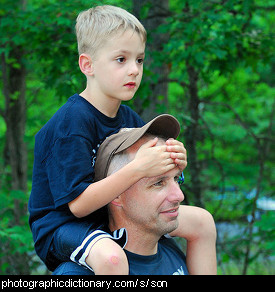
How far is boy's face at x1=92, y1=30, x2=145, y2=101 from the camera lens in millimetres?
2486

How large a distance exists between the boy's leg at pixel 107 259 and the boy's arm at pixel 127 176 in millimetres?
210

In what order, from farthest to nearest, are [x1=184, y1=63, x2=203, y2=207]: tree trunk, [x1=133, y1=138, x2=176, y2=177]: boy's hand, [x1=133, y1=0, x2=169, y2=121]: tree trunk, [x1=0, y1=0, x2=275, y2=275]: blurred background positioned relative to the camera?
[x1=184, y1=63, x2=203, y2=207]: tree trunk
[x1=133, y1=0, x2=169, y2=121]: tree trunk
[x1=0, y1=0, x2=275, y2=275]: blurred background
[x1=133, y1=138, x2=176, y2=177]: boy's hand

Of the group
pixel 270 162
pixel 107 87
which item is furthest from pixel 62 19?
pixel 270 162

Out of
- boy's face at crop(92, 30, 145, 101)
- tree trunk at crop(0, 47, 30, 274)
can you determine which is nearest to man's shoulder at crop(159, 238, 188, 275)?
boy's face at crop(92, 30, 145, 101)

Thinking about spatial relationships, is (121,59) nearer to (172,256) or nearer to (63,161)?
(63,161)

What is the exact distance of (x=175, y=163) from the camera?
89.9 inches

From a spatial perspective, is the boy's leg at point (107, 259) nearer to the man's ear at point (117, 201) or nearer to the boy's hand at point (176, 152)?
the man's ear at point (117, 201)

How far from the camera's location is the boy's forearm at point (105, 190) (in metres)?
2.18

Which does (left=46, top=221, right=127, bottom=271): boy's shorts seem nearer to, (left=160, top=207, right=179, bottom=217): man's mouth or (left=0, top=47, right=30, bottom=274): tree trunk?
(left=160, top=207, right=179, bottom=217): man's mouth

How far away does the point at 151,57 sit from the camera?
486cm

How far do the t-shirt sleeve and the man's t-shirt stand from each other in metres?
0.32

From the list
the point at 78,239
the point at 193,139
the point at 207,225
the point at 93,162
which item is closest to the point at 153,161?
the point at 93,162

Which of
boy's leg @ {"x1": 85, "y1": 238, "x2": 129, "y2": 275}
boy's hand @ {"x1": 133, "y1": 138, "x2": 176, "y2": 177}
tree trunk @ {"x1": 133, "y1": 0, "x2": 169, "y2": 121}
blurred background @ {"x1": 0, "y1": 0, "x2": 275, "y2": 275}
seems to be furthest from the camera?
tree trunk @ {"x1": 133, "y1": 0, "x2": 169, "y2": 121}
